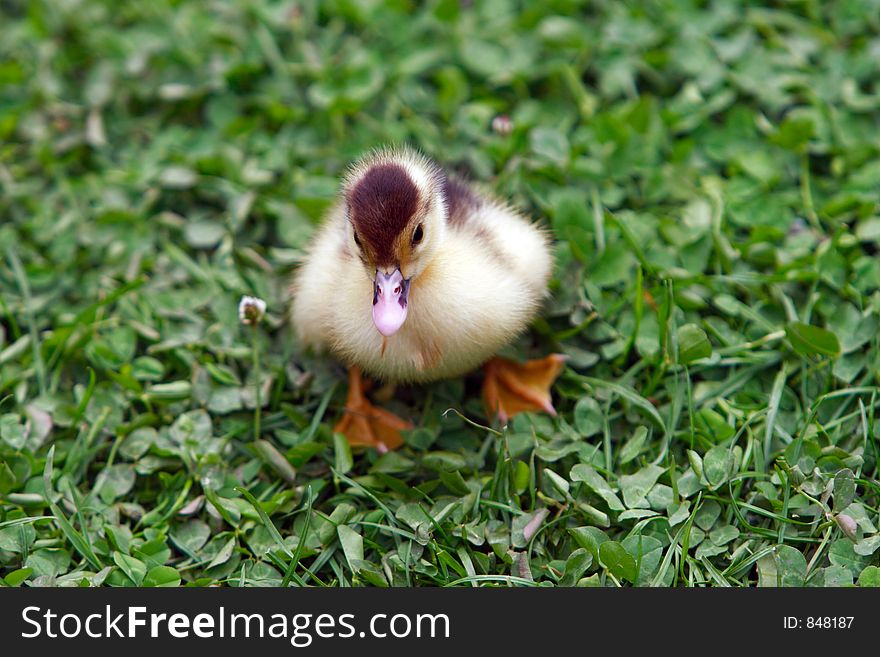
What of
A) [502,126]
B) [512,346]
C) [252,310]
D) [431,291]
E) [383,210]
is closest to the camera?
[383,210]

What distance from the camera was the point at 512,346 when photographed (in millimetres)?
2578

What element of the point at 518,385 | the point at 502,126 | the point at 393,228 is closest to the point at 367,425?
the point at 518,385

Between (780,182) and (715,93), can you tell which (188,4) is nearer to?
(715,93)

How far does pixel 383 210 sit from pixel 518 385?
0.71m

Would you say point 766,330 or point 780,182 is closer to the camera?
point 766,330

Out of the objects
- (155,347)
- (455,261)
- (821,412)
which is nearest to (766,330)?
(821,412)

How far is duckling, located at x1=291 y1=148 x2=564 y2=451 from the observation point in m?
2.09

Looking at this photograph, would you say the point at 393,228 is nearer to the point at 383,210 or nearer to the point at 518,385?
the point at 383,210

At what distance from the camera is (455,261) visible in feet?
7.36

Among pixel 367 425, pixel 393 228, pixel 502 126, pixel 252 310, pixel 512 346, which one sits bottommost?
pixel 367 425

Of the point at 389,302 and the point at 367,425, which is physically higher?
the point at 389,302

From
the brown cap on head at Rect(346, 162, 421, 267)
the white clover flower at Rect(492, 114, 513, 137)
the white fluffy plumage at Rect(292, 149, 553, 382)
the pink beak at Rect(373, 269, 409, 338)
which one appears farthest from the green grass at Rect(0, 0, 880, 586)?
the brown cap on head at Rect(346, 162, 421, 267)

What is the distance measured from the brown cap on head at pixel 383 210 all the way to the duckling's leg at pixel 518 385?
1.93 feet
